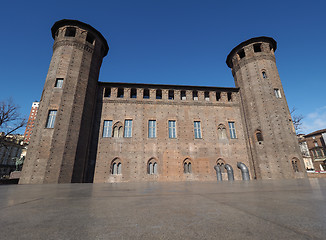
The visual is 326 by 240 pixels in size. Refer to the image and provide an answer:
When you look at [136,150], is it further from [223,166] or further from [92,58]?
[92,58]

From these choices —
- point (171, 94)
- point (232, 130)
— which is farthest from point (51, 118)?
point (232, 130)

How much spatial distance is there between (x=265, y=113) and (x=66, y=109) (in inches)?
776

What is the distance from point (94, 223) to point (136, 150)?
572 inches

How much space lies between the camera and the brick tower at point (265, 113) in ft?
50.1

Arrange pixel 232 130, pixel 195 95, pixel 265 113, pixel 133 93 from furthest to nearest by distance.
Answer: pixel 195 95, pixel 133 93, pixel 232 130, pixel 265 113

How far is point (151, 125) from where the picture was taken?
677 inches

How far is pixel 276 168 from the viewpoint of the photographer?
15062mm

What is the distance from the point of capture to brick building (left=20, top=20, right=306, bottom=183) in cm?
1373

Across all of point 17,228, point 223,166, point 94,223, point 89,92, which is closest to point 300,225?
point 94,223

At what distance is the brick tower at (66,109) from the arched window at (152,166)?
587 centimetres

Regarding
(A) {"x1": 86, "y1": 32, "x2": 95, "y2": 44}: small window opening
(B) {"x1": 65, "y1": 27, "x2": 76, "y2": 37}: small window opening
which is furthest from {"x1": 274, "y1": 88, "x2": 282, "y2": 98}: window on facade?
(B) {"x1": 65, "y1": 27, "x2": 76, "y2": 37}: small window opening

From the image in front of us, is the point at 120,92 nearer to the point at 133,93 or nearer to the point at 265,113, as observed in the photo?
the point at 133,93

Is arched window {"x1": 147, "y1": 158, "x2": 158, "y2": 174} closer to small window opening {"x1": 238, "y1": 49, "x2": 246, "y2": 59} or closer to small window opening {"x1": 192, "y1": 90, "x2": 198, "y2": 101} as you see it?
small window opening {"x1": 192, "y1": 90, "x2": 198, "y2": 101}

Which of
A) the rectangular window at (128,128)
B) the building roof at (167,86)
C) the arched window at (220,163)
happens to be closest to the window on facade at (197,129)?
the arched window at (220,163)
